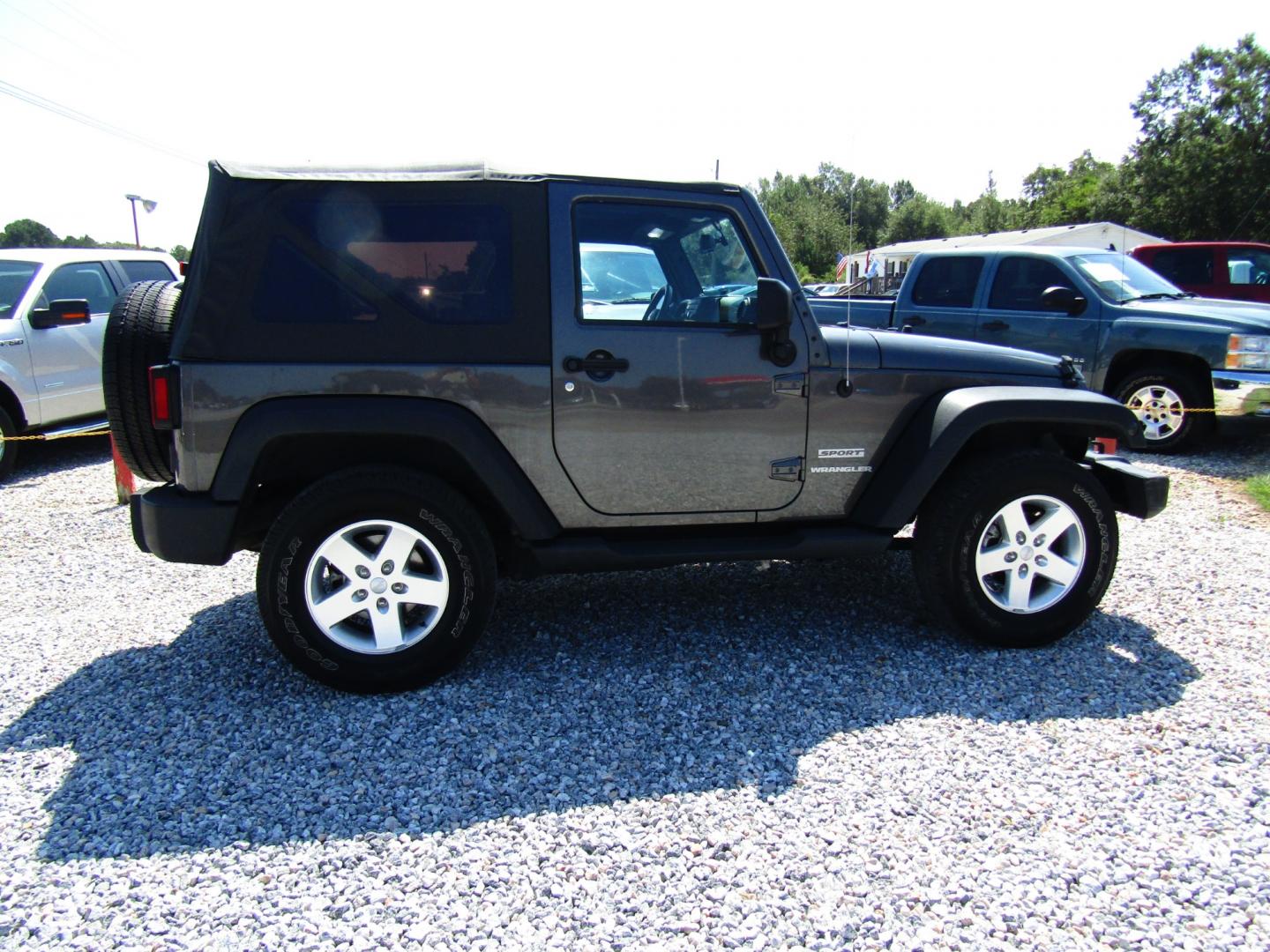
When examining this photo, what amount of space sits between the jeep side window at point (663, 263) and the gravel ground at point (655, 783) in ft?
4.84

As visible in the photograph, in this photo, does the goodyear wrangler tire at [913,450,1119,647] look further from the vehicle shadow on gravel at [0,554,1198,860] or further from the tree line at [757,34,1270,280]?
the tree line at [757,34,1270,280]

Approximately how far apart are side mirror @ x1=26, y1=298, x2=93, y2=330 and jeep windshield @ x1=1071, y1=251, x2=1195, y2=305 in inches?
354

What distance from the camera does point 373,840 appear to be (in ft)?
8.70

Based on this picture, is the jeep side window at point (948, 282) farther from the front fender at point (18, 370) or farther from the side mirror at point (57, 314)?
the front fender at point (18, 370)

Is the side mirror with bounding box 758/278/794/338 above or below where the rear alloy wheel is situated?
above

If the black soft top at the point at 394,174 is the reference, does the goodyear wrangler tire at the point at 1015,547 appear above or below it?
below

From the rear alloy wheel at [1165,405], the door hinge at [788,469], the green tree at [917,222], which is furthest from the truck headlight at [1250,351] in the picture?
the green tree at [917,222]

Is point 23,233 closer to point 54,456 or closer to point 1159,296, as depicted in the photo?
point 54,456

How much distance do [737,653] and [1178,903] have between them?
1.85m

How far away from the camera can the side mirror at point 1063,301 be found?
25.4 ft

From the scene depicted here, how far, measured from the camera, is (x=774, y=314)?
3.50m

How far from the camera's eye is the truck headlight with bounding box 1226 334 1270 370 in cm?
766

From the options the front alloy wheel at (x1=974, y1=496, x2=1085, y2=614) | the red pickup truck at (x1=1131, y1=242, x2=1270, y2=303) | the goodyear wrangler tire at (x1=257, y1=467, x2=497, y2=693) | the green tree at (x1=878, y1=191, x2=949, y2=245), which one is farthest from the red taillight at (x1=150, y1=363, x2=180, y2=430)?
the green tree at (x1=878, y1=191, x2=949, y2=245)

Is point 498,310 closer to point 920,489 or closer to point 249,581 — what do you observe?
point 920,489
